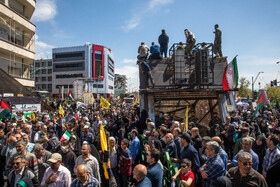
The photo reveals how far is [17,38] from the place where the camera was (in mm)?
24422

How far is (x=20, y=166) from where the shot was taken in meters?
3.81

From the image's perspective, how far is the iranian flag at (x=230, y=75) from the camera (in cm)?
956

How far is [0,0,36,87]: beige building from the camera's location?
21266 millimetres

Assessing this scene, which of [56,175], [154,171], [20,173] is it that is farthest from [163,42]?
[20,173]

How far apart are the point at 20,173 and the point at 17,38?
25.6 meters

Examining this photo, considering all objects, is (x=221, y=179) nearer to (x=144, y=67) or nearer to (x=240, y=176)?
(x=240, y=176)

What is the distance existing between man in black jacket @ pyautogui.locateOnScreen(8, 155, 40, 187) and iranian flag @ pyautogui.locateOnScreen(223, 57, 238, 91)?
864 cm

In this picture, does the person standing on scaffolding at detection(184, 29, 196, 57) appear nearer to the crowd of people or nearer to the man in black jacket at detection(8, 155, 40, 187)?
the crowd of people

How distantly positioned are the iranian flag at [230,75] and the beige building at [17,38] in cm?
2164

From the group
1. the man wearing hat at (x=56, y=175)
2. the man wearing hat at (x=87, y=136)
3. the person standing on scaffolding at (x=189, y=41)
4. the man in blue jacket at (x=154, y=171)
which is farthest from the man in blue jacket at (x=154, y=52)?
the man wearing hat at (x=56, y=175)

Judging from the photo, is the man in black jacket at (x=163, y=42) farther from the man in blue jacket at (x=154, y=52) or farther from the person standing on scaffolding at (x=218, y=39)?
the person standing on scaffolding at (x=218, y=39)

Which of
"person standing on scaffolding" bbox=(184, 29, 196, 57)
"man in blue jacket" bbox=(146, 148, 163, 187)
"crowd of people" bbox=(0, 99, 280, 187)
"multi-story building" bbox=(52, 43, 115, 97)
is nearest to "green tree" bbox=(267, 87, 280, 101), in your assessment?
"multi-story building" bbox=(52, 43, 115, 97)

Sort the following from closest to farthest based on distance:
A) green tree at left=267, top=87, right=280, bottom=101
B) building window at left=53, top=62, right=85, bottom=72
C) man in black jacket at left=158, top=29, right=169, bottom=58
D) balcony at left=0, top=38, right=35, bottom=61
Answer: man in black jacket at left=158, top=29, right=169, bottom=58 < balcony at left=0, top=38, right=35, bottom=61 < green tree at left=267, top=87, right=280, bottom=101 < building window at left=53, top=62, right=85, bottom=72

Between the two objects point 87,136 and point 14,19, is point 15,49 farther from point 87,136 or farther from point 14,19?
point 87,136
